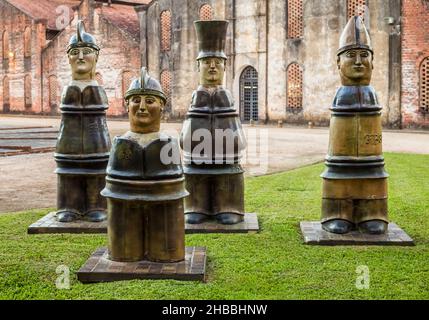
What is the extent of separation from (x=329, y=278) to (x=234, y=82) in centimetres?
2583

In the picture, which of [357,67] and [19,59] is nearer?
[357,67]

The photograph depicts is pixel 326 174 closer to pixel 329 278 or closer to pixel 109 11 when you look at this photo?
pixel 329 278

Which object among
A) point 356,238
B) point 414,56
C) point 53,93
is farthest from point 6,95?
point 356,238

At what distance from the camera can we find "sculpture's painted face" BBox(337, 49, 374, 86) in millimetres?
6738

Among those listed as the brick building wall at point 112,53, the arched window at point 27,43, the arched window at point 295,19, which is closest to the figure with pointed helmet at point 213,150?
the arched window at point 295,19

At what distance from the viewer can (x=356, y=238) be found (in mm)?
6629

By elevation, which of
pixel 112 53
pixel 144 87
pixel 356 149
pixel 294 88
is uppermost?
pixel 112 53

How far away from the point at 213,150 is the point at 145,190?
6.86ft

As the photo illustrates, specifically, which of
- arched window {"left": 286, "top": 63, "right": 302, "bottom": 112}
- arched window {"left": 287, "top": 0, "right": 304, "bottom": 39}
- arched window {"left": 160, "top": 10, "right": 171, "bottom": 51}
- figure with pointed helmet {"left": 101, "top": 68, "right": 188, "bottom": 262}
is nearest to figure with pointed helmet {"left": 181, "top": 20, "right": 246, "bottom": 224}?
figure with pointed helmet {"left": 101, "top": 68, "right": 188, "bottom": 262}

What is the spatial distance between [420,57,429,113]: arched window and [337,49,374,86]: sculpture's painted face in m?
19.9

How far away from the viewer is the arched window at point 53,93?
4064cm

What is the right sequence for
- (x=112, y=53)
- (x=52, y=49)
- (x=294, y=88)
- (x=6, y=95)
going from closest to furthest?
(x=294, y=88) < (x=112, y=53) < (x=52, y=49) < (x=6, y=95)

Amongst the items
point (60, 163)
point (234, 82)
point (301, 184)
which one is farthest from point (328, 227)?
point (234, 82)

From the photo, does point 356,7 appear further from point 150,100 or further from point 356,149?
point 150,100
